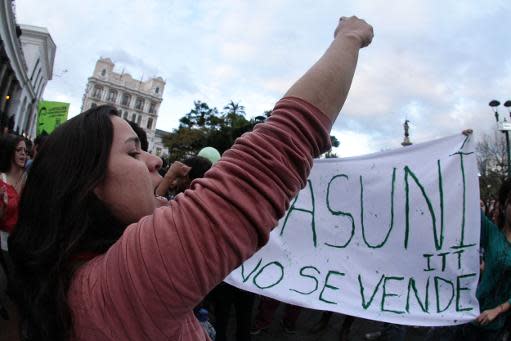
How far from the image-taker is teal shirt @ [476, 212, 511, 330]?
8.44 ft

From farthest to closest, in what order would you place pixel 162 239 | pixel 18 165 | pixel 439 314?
pixel 18 165 < pixel 439 314 < pixel 162 239

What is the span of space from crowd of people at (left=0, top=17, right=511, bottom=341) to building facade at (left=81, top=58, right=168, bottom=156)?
297ft

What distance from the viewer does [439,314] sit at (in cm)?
246

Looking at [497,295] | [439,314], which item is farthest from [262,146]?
[497,295]

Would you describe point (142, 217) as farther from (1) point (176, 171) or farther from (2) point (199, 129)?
(2) point (199, 129)

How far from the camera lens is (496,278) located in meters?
2.64

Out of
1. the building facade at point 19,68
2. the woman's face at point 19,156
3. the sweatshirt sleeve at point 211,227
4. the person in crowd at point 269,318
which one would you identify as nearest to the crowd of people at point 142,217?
the sweatshirt sleeve at point 211,227

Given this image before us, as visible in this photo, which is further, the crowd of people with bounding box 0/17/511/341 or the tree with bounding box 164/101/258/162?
the tree with bounding box 164/101/258/162

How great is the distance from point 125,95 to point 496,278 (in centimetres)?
10020

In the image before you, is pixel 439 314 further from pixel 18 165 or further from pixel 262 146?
pixel 18 165

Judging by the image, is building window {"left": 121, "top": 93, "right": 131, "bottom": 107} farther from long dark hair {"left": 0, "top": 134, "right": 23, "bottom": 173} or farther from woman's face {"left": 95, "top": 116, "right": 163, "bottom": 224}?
woman's face {"left": 95, "top": 116, "right": 163, "bottom": 224}

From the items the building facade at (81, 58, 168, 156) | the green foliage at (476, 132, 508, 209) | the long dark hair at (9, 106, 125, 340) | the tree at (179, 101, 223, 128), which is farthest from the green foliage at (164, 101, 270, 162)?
the building facade at (81, 58, 168, 156)

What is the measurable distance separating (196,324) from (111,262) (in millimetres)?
362

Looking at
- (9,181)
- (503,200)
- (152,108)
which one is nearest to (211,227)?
(503,200)
